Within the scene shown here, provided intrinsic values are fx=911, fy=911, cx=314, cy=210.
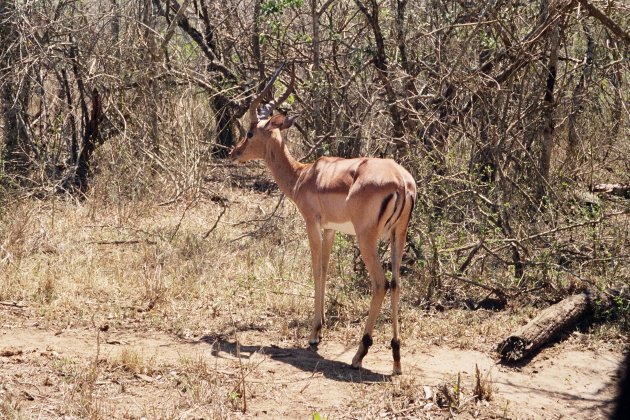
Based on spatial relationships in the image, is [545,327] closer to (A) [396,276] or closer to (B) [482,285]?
(B) [482,285]

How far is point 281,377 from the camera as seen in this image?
6.23m

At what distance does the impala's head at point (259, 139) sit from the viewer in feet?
25.8

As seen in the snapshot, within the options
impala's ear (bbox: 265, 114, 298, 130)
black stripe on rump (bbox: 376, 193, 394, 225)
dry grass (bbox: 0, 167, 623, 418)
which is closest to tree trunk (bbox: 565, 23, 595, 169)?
dry grass (bbox: 0, 167, 623, 418)

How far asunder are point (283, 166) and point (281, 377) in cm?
212

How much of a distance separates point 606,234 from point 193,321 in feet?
12.0

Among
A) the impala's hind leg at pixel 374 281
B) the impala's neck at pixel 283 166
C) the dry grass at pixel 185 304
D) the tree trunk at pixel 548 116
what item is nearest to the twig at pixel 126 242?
the dry grass at pixel 185 304

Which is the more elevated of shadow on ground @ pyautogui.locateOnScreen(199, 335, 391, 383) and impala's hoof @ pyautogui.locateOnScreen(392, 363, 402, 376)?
impala's hoof @ pyautogui.locateOnScreen(392, 363, 402, 376)

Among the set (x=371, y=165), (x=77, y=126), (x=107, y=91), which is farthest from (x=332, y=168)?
(x=77, y=126)

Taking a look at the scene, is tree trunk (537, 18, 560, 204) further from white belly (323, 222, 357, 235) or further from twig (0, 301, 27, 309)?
twig (0, 301, 27, 309)

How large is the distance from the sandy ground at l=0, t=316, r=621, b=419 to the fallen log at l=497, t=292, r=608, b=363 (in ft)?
0.35

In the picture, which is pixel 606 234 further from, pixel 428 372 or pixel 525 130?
pixel 428 372

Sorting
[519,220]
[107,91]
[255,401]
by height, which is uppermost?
[107,91]

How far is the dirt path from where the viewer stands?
5.64 meters

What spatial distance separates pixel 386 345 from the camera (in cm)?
691
